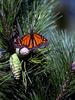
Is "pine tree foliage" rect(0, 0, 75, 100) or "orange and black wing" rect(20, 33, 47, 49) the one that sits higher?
"orange and black wing" rect(20, 33, 47, 49)

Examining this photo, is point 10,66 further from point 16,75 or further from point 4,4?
point 4,4

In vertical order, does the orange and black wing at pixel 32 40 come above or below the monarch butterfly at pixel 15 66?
above

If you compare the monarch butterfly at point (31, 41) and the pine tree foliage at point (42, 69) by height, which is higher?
the monarch butterfly at point (31, 41)

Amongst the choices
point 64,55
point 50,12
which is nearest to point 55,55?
point 64,55

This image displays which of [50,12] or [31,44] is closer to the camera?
[31,44]
